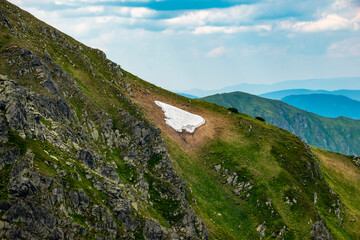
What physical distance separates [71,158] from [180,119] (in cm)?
5543

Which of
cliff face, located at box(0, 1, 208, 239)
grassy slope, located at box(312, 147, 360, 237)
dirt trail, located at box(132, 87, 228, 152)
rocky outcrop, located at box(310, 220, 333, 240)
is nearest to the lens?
cliff face, located at box(0, 1, 208, 239)

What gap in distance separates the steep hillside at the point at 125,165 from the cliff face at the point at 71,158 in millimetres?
178

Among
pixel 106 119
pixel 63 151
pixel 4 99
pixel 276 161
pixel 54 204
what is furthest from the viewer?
pixel 276 161

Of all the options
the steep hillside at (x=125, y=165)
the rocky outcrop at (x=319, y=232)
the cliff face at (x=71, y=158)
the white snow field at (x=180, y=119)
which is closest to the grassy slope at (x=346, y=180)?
the steep hillside at (x=125, y=165)

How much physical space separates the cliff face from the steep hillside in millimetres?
178

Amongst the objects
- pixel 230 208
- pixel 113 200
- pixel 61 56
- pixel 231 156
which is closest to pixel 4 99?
pixel 113 200

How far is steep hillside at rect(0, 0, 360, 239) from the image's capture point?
35531 millimetres

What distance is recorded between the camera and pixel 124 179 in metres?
56.8

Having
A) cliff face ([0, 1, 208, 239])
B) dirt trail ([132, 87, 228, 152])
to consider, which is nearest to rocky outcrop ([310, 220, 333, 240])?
cliff face ([0, 1, 208, 239])

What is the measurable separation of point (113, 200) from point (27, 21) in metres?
64.9

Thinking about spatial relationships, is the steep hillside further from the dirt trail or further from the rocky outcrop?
the dirt trail

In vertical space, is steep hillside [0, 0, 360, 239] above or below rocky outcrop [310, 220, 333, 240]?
above

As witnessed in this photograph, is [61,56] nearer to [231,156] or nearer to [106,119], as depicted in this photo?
[106,119]

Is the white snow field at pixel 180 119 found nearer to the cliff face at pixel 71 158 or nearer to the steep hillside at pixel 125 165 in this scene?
the steep hillside at pixel 125 165
